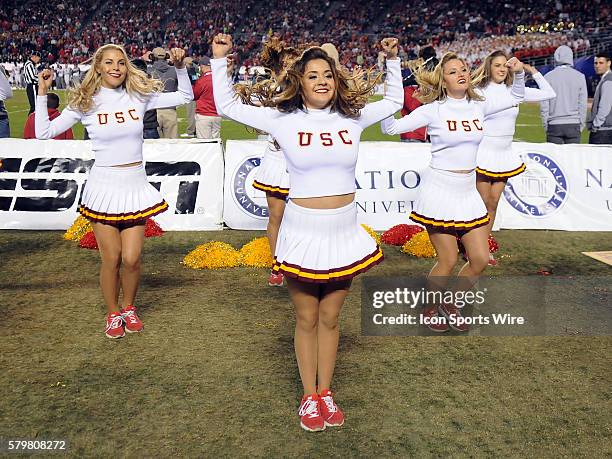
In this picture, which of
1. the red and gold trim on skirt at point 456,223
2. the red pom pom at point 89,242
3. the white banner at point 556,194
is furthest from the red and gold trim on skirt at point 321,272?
the white banner at point 556,194

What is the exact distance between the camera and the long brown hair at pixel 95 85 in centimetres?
495

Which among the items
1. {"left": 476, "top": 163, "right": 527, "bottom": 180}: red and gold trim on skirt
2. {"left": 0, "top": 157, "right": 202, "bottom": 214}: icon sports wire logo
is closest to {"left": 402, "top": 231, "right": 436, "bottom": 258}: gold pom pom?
{"left": 476, "top": 163, "right": 527, "bottom": 180}: red and gold trim on skirt

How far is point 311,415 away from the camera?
374 cm

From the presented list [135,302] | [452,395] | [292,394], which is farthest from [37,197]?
[452,395]

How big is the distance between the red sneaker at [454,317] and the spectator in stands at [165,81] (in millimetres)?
7060

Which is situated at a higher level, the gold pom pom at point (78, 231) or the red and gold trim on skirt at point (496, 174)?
the red and gold trim on skirt at point (496, 174)

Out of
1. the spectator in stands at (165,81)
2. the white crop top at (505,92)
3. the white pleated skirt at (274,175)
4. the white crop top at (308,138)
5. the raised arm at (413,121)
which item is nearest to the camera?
the white crop top at (308,138)

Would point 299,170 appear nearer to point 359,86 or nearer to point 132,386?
point 359,86

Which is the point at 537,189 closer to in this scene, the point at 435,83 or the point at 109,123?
the point at 435,83

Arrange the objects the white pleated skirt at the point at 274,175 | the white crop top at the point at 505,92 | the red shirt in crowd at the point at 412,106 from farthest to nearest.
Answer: the red shirt in crowd at the point at 412,106, the white crop top at the point at 505,92, the white pleated skirt at the point at 274,175

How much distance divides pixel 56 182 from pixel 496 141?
5220 mm

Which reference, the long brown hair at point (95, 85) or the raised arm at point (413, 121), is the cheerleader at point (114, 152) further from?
the raised arm at point (413, 121)

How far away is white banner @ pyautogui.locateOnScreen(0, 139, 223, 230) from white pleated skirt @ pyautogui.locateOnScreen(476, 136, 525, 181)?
3.25 metres

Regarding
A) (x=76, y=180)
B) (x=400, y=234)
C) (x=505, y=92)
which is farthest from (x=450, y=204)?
(x=76, y=180)
